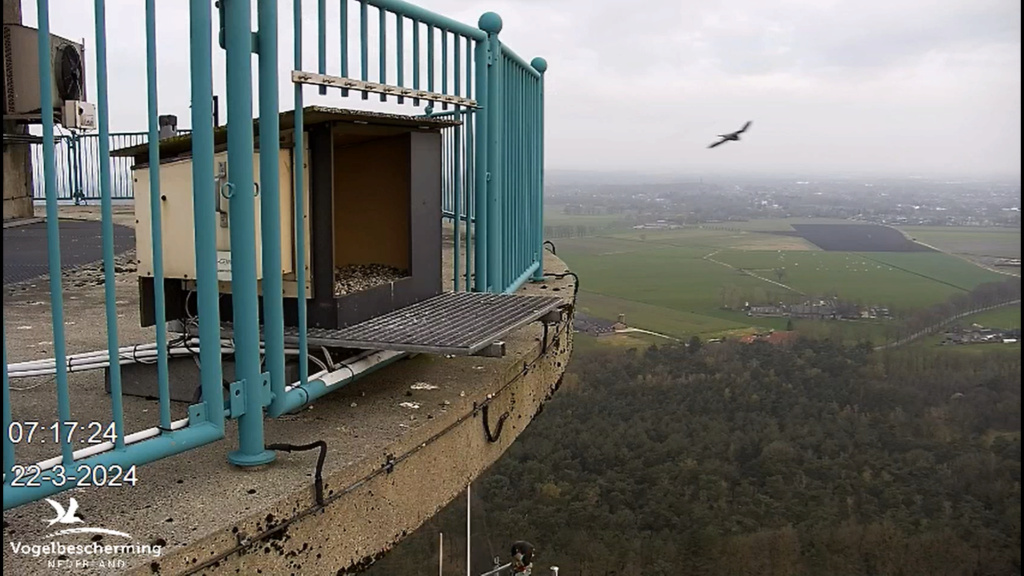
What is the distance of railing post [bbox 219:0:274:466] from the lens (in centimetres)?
269

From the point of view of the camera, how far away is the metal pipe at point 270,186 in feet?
9.18

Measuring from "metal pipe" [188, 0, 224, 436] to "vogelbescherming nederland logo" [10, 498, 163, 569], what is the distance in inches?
18.1

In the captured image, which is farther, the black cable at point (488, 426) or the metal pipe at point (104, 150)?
the black cable at point (488, 426)

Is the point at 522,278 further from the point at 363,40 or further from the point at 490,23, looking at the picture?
the point at 363,40

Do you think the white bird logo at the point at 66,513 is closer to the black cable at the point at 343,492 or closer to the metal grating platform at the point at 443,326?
the black cable at the point at 343,492

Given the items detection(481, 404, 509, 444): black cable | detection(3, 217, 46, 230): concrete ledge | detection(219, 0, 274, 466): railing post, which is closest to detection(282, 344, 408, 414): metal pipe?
detection(219, 0, 274, 466): railing post

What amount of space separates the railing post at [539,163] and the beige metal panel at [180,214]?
12.1 ft

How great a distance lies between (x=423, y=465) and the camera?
3.35 metres

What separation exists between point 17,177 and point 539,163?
9.17 m

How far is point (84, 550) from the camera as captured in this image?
2.31m

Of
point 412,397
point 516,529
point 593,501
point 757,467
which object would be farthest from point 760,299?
point 412,397

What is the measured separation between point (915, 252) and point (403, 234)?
38.1 meters

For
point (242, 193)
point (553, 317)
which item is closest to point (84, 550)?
point (242, 193)

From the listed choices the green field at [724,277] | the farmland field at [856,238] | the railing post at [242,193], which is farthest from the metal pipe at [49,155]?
the farmland field at [856,238]
